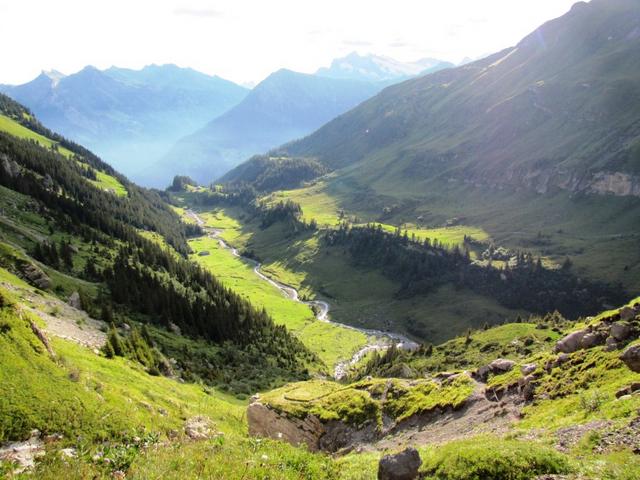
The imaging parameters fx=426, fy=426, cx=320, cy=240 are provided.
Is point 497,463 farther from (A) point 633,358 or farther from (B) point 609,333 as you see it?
(B) point 609,333

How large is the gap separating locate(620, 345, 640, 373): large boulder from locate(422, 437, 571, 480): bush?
37.8 ft

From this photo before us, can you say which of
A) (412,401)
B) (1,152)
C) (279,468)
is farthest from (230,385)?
(1,152)

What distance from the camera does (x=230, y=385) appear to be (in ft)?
225

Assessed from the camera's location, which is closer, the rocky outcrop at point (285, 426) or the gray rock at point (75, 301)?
the rocky outcrop at point (285, 426)

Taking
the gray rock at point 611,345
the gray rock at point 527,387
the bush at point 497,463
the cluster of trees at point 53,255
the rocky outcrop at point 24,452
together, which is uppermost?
the cluster of trees at point 53,255

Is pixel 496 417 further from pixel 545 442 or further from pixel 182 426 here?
pixel 182 426

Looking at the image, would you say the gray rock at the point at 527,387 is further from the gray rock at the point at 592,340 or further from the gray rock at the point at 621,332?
the gray rock at the point at 621,332

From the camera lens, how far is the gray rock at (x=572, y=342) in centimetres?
3666

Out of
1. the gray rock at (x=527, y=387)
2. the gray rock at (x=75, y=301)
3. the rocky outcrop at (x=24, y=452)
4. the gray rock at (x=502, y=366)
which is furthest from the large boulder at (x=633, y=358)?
the gray rock at (x=75, y=301)

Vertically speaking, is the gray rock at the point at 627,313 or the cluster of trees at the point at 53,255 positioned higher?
the cluster of trees at the point at 53,255

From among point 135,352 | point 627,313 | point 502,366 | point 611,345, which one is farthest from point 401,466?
point 135,352

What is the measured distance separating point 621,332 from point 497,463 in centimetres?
2015

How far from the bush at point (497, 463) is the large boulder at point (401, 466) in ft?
1.73

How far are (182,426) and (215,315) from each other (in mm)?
77014
